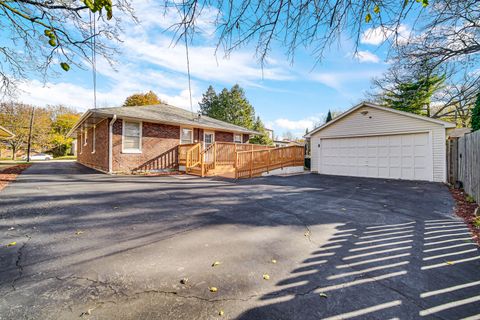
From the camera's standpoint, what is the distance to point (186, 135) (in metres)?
14.4

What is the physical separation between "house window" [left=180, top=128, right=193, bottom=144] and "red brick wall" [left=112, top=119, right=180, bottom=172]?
310 mm

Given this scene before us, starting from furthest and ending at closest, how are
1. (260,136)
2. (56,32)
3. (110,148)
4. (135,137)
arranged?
1. (260,136)
2. (135,137)
3. (110,148)
4. (56,32)

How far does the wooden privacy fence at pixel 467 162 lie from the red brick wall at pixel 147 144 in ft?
42.8

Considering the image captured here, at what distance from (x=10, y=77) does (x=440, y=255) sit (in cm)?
1260

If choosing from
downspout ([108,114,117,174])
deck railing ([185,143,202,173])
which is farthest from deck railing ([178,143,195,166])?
downspout ([108,114,117,174])

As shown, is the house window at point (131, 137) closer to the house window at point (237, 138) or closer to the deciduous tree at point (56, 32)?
the deciduous tree at point (56, 32)

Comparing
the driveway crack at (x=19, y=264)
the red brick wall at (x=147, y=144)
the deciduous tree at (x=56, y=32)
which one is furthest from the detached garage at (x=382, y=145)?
the driveway crack at (x=19, y=264)

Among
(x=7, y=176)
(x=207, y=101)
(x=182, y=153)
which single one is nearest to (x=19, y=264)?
(x=7, y=176)

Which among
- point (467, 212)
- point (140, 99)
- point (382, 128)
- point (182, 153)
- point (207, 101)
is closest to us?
point (467, 212)

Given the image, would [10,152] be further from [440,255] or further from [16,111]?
[440,255]

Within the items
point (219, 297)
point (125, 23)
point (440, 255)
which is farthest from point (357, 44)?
point (125, 23)

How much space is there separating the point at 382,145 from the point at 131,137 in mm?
13636

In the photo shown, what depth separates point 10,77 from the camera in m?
7.75

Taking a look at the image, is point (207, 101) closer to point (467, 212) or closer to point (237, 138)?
point (237, 138)
